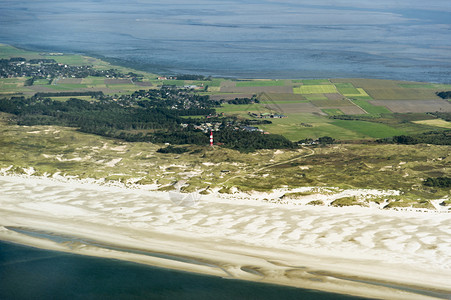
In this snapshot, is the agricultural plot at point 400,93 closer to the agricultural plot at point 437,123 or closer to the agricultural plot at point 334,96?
the agricultural plot at point 334,96

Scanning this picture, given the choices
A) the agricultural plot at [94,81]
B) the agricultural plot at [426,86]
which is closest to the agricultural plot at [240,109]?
the agricultural plot at [94,81]

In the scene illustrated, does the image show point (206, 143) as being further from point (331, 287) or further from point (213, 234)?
point (331, 287)

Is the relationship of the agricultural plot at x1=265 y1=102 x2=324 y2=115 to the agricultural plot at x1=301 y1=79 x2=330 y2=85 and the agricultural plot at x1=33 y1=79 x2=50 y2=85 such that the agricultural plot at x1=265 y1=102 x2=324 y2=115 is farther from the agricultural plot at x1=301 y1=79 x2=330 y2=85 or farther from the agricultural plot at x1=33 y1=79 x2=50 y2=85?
the agricultural plot at x1=33 y1=79 x2=50 y2=85

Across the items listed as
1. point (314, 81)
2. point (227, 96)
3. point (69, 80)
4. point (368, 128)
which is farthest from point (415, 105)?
point (69, 80)

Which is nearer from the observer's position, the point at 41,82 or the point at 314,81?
the point at 314,81

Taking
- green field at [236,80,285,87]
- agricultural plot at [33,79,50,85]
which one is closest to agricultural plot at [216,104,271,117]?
green field at [236,80,285,87]

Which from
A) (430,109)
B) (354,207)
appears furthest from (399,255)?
(430,109)

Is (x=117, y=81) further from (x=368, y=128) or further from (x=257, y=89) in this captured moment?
(x=368, y=128)
